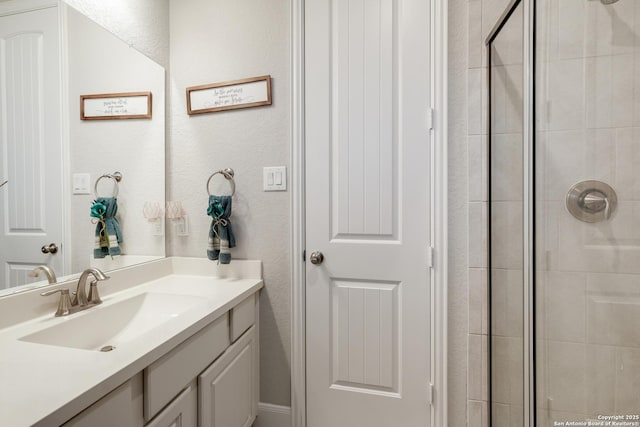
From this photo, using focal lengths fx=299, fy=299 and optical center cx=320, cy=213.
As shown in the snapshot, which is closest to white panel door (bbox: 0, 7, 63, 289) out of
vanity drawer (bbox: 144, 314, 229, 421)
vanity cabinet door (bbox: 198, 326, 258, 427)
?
vanity drawer (bbox: 144, 314, 229, 421)

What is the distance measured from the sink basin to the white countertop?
0.08 ft

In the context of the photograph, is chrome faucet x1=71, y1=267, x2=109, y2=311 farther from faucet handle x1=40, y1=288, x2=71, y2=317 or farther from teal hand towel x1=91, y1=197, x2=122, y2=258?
teal hand towel x1=91, y1=197, x2=122, y2=258

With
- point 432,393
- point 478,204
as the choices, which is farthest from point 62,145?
point 432,393

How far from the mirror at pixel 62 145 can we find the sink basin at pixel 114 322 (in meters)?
0.19

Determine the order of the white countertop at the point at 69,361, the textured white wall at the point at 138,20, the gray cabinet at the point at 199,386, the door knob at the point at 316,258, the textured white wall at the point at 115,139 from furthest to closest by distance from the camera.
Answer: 1. the door knob at the point at 316,258
2. the textured white wall at the point at 138,20
3. the textured white wall at the point at 115,139
4. the gray cabinet at the point at 199,386
5. the white countertop at the point at 69,361

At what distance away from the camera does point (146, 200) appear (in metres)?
1.50

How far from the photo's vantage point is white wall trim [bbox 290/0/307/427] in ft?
4.73

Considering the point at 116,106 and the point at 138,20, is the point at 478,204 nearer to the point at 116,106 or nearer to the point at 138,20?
the point at 116,106

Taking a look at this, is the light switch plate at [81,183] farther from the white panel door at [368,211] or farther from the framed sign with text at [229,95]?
the white panel door at [368,211]

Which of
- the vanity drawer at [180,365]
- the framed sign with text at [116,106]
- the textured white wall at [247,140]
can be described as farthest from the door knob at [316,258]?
the framed sign with text at [116,106]

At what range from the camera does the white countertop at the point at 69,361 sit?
544mm

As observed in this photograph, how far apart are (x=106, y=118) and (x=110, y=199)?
35 cm

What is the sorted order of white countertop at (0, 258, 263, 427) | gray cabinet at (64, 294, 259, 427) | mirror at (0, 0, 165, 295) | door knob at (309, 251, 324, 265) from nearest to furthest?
white countertop at (0, 258, 263, 427) → gray cabinet at (64, 294, 259, 427) → mirror at (0, 0, 165, 295) → door knob at (309, 251, 324, 265)

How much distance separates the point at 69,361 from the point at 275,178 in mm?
1014
